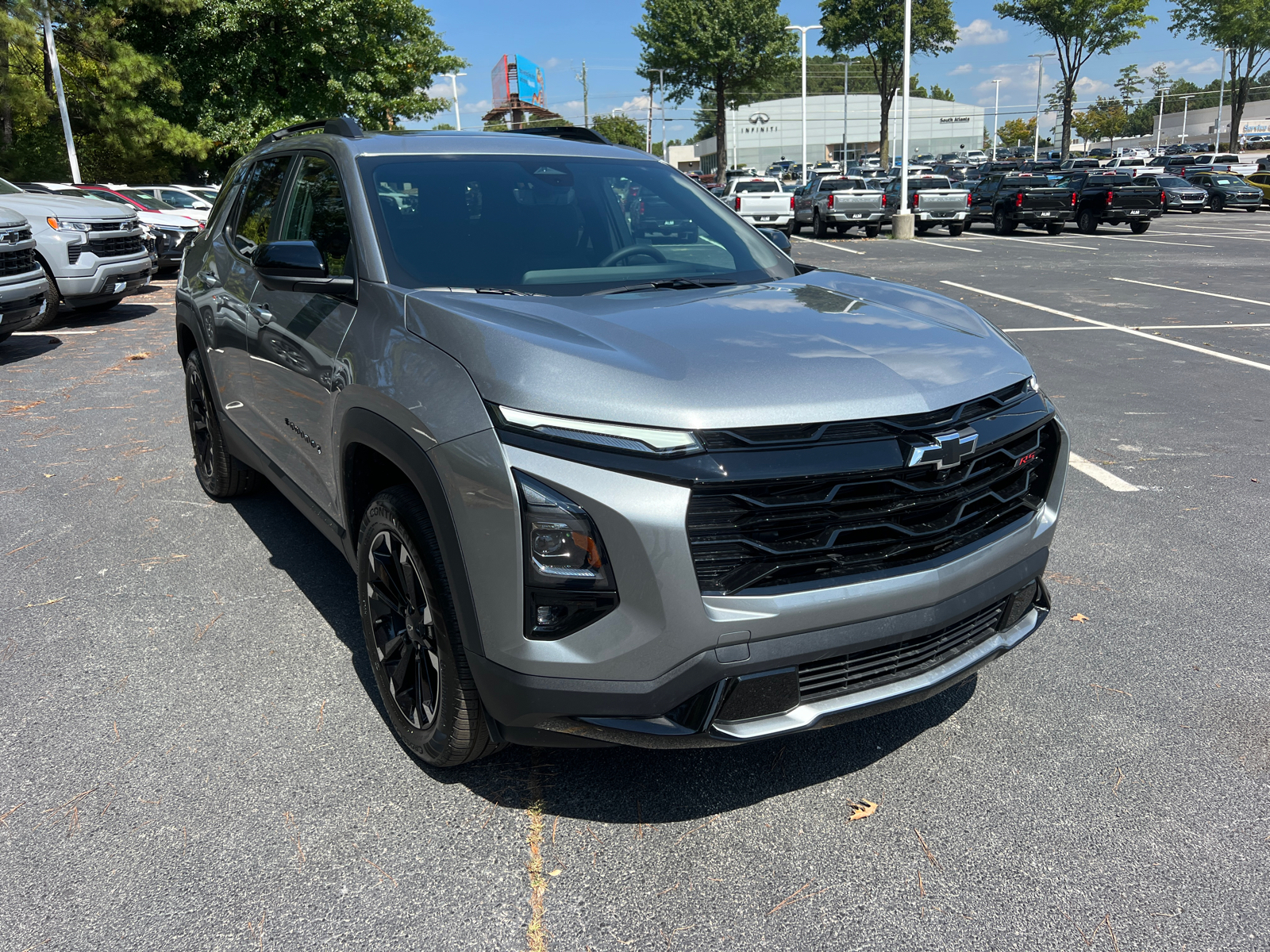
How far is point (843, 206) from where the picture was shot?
27.3 metres

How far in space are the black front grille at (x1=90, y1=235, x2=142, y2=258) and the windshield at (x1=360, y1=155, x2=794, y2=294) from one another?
992 cm

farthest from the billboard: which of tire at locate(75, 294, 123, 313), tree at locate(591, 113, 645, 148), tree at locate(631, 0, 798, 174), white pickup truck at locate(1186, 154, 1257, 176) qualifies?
tire at locate(75, 294, 123, 313)

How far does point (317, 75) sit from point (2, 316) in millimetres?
21236

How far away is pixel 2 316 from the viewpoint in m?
9.33

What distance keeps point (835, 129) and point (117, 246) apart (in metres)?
121

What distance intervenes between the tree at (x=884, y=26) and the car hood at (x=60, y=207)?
4535cm

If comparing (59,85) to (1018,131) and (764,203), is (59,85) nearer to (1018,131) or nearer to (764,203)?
(764,203)

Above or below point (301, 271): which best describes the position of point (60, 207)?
above

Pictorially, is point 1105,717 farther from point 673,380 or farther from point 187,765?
point 187,765

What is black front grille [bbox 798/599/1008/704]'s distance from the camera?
2338mm

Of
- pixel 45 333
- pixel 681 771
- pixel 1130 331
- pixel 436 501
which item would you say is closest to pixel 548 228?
pixel 436 501

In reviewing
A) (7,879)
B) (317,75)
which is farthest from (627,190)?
(317,75)

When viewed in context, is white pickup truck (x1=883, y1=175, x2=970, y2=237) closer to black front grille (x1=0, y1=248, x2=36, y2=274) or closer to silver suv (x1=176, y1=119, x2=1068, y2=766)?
black front grille (x1=0, y1=248, x2=36, y2=274)

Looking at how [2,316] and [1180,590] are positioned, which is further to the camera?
[2,316]
